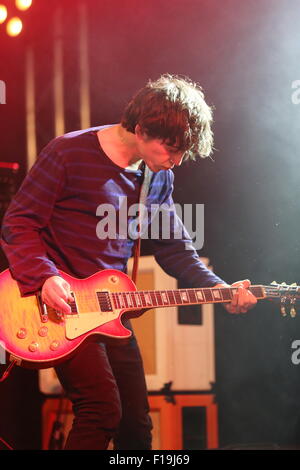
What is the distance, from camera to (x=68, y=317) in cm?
242

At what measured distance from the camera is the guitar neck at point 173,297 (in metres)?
2.56

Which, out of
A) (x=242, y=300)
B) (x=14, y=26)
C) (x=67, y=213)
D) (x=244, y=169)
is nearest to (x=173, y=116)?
(x=67, y=213)

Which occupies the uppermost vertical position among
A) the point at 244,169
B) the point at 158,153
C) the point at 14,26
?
the point at 14,26

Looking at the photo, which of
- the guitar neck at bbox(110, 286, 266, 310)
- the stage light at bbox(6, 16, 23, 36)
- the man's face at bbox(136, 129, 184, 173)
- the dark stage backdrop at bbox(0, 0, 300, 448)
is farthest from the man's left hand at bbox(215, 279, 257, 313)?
the stage light at bbox(6, 16, 23, 36)

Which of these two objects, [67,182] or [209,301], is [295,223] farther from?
[67,182]

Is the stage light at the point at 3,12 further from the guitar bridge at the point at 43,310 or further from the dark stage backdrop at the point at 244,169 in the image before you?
the guitar bridge at the point at 43,310

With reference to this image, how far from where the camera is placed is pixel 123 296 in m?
2.56

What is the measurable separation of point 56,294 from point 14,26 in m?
2.11

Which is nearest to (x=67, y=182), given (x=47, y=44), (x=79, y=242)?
(x=79, y=242)

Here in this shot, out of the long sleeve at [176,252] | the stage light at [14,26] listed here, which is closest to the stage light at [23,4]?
the stage light at [14,26]

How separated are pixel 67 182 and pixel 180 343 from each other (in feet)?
4.61

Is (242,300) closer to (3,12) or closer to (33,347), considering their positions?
(33,347)

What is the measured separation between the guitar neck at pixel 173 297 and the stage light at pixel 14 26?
2003mm

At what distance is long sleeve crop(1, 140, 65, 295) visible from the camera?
94.0 inches
